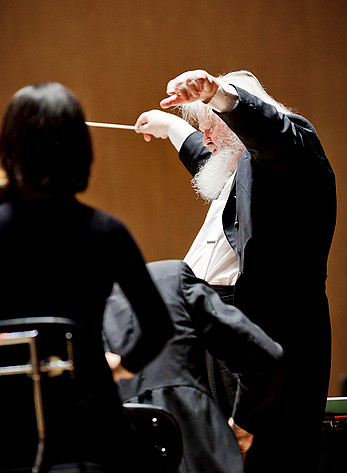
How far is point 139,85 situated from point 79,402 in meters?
2.48

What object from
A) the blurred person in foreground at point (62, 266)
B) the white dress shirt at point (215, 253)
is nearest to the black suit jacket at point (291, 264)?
the white dress shirt at point (215, 253)

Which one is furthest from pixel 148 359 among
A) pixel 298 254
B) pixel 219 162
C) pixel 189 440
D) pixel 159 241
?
pixel 159 241

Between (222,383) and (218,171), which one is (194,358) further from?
(218,171)

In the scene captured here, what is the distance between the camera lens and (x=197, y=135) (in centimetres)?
249

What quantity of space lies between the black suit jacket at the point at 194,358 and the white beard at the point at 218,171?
2.89ft

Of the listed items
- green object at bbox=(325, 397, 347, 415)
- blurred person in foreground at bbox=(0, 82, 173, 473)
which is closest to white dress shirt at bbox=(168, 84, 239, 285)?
green object at bbox=(325, 397, 347, 415)

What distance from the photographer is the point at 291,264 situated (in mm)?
1761

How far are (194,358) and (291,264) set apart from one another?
606mm

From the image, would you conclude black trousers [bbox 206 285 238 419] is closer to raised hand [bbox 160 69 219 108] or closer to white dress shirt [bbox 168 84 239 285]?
white dress shirt [bbox 168 84 239 285]

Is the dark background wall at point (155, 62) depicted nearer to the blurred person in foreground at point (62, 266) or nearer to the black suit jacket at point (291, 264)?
the black suit jacket at point (291, 264)

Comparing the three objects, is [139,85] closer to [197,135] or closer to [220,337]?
[197,135]

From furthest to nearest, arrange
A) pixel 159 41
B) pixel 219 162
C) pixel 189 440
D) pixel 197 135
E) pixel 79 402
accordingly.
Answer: pixel 159 41
pixel 197 135
pixel 219 162
pixel 189 440
pixel 79 402

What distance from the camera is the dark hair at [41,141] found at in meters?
1.00

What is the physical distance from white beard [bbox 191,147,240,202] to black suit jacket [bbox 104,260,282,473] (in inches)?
34.7
